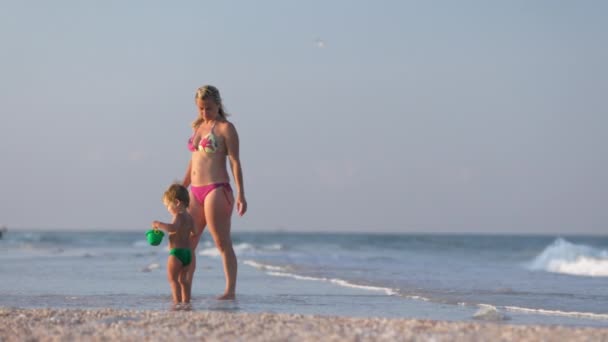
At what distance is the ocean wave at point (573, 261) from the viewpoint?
21.4 metres

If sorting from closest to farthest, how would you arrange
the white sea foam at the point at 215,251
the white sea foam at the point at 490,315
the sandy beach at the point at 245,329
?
the sandy beach at the point at 245,329
the white sea foam at the point at 490,315
the white sea foam at the point at 215,251

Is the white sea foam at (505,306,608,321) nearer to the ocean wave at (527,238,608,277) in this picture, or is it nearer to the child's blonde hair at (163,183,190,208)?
the child's blonde hair at (163,183,190,208)

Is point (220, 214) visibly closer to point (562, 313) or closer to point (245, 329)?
point (245, 329)

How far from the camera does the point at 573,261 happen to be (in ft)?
80.4

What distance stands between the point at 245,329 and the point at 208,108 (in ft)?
8.48

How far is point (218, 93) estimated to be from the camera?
8.02 metres

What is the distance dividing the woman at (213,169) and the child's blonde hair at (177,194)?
200 millimetres

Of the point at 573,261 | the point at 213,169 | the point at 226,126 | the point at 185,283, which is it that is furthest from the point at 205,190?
the point at 573,261

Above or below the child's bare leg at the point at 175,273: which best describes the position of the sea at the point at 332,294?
below

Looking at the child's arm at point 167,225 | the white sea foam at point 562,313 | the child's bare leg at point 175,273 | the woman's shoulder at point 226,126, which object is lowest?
the white sea foam at point 562,313

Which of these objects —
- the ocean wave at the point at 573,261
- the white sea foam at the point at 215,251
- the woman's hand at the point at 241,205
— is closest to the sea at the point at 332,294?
the woman's hand at the point at 241,205

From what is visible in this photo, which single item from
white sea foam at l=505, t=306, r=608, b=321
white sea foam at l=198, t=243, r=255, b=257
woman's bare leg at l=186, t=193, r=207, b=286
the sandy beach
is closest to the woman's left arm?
woman's bare leg at l=186, t=193, r=207, b=286

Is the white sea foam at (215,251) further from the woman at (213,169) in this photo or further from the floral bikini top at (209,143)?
the floral bikini top at (209,143)

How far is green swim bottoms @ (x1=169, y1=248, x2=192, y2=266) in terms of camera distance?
7746 millimetres
